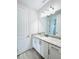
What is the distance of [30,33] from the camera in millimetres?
5113

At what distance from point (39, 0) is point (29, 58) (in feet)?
8.20

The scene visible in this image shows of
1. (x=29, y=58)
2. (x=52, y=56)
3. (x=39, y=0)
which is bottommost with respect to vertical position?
(x=29, y=58)

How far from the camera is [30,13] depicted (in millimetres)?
5121

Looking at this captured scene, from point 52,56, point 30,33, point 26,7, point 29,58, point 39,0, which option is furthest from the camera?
point 30,33
